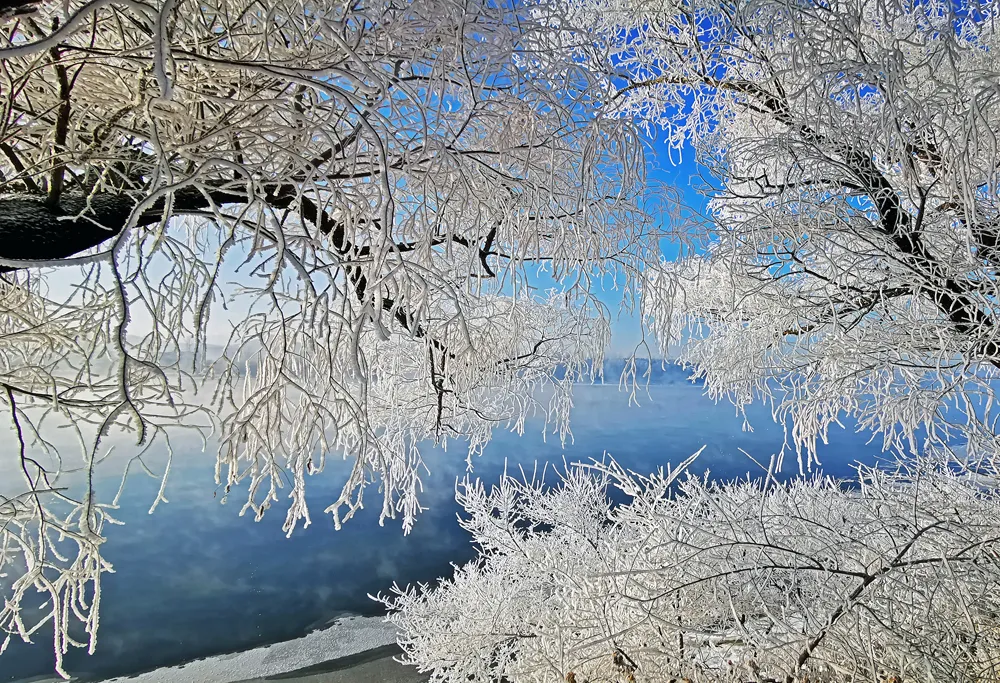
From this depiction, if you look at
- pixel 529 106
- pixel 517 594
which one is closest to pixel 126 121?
pixel 529 106

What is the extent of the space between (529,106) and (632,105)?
2.61 m

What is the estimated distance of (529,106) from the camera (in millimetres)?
1555

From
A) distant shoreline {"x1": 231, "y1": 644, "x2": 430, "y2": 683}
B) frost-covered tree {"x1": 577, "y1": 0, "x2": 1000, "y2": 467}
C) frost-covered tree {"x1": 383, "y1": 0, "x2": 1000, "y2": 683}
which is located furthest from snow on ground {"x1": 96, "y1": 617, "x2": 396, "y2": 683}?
frost-covered tree {"x1": 577, "y1": 0, "x2": 1000, "y2": 467}

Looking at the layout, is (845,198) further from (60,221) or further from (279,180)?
(60,221)

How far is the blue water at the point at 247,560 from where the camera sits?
6250 mm

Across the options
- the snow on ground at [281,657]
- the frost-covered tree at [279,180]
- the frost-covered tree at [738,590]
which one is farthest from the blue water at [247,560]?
the frost-covered tree at [279,180]

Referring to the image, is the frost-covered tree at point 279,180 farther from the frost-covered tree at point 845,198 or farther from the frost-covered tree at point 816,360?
the frost-covered tree at point 845,198

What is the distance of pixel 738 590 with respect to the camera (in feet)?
8.38

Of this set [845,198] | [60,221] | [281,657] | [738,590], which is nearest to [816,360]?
[845,198]

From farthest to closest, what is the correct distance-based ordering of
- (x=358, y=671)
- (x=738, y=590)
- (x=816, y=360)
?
(x=358, y=671) → (x=816, y=360) → (x=738, y=590)

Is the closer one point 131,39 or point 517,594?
point 131,39

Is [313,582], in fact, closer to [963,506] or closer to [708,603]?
[708,603]

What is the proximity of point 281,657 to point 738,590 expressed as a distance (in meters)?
5.56

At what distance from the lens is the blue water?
6250 millimetres
